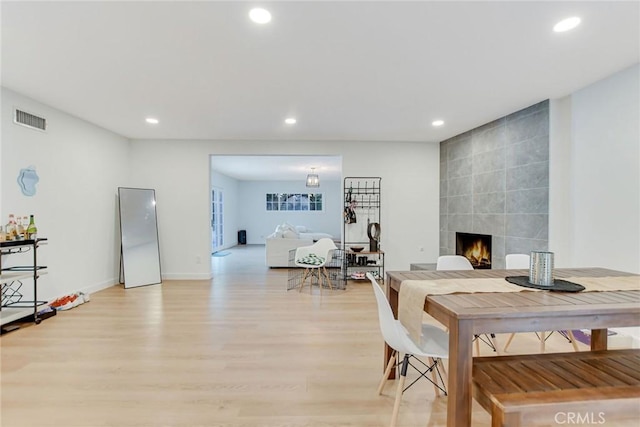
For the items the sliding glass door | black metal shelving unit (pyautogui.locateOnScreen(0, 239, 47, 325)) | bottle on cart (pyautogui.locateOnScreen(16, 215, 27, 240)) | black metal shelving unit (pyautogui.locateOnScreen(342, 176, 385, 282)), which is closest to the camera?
black metal shelving unit (pyautogui.locateOnScreen(0, 239, 47, 325))

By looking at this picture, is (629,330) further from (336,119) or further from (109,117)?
(109,117)

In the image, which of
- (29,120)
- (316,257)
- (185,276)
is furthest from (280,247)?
(29,120)

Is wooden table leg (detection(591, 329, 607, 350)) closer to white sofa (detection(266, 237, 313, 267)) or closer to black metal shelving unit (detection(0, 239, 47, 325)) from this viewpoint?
black metal shelving unit (detection(0, 239, 47, 325))

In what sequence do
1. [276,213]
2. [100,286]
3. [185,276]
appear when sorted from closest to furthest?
[100,286] → [185,276] → [276,213]

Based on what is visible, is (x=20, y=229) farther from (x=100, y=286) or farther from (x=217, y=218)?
(x=217, y=218)

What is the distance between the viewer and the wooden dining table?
4.62 feet

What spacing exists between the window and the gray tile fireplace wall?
671 cm

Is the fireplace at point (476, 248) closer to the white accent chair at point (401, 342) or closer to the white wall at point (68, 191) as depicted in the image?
the white accent chair at point (401, 342)

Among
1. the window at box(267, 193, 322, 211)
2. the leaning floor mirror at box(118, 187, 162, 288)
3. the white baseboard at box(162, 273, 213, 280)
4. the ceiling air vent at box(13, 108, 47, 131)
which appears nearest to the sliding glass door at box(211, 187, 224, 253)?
the window at box(267, 193, 322, 211)

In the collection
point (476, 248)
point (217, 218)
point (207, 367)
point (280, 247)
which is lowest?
point (207, 367)

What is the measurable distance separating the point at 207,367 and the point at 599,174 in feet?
13.3

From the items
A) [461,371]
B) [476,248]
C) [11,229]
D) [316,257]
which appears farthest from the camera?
[316,257]

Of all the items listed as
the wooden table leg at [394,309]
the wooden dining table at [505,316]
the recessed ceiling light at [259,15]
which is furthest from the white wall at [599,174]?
the recessed ceiling light at [259,15]

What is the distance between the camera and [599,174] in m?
3.10
